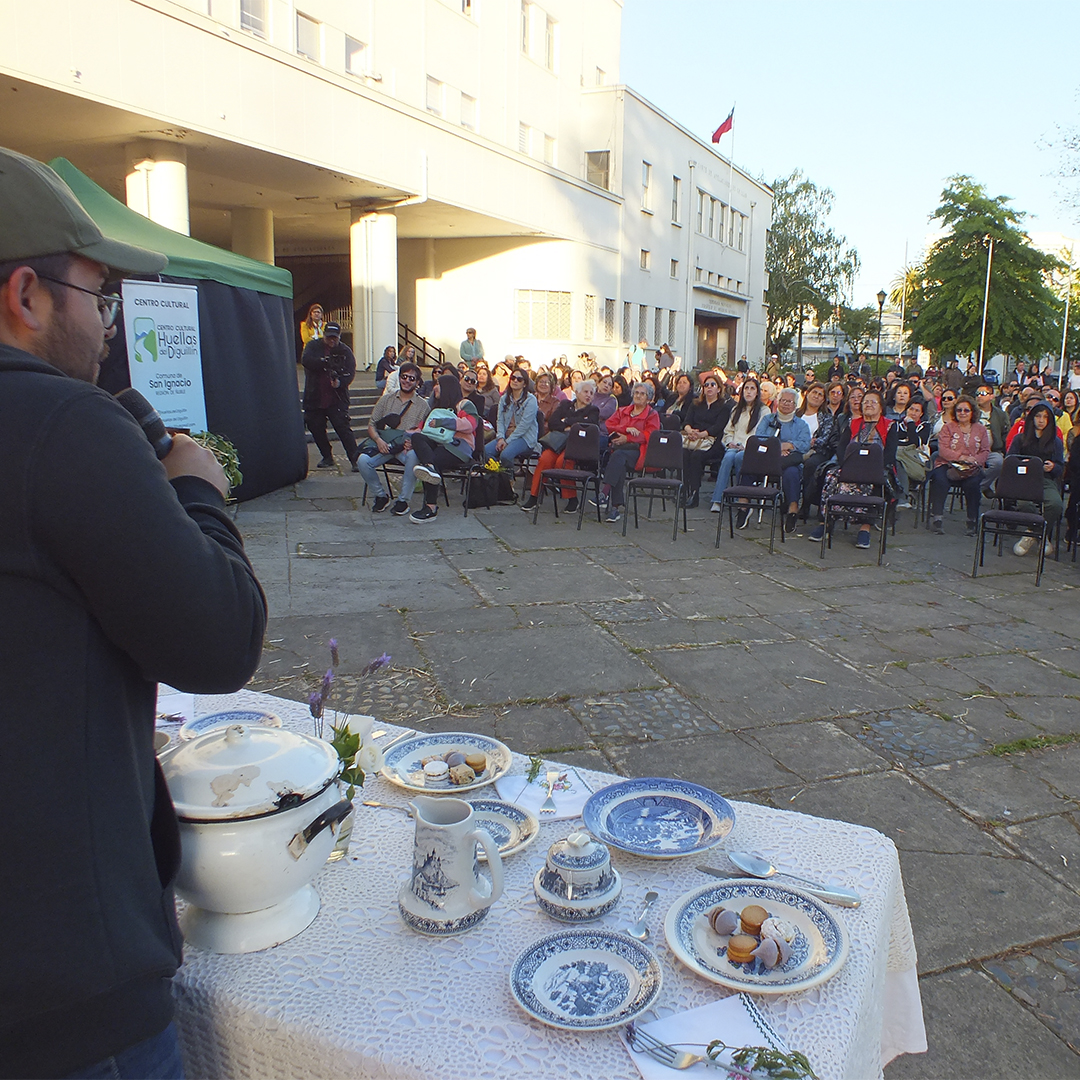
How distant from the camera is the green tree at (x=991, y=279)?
2947 centimetres

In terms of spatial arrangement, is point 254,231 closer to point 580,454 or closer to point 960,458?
point 580,454

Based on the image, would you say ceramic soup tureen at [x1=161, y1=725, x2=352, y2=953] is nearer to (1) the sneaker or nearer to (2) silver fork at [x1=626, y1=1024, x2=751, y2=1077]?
(2) silver fork at [x1=626, y1=1024, x2=751, y2=1077]

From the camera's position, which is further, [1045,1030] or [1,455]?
[1045,1030]

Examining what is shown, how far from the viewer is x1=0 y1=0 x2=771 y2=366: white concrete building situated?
12.4 meters

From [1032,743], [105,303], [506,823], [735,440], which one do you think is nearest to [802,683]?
[1032,743]

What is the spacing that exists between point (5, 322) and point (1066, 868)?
3.36 metres

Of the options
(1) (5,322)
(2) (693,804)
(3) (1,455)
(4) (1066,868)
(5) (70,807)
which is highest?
(1) (5,322)

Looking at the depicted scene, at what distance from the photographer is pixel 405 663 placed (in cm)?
478

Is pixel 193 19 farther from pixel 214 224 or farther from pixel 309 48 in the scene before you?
pixel 214 224

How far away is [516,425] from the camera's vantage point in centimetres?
1023

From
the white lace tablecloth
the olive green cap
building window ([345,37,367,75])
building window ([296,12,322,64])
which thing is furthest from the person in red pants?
building window ([345,37,367,75])

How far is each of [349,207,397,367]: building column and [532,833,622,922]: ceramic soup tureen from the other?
723 inches

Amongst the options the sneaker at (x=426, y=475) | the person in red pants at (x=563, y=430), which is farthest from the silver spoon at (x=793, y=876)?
the person in red pants at (x=563, y=430)

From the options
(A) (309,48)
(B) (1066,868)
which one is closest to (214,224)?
(A) (309,48)
